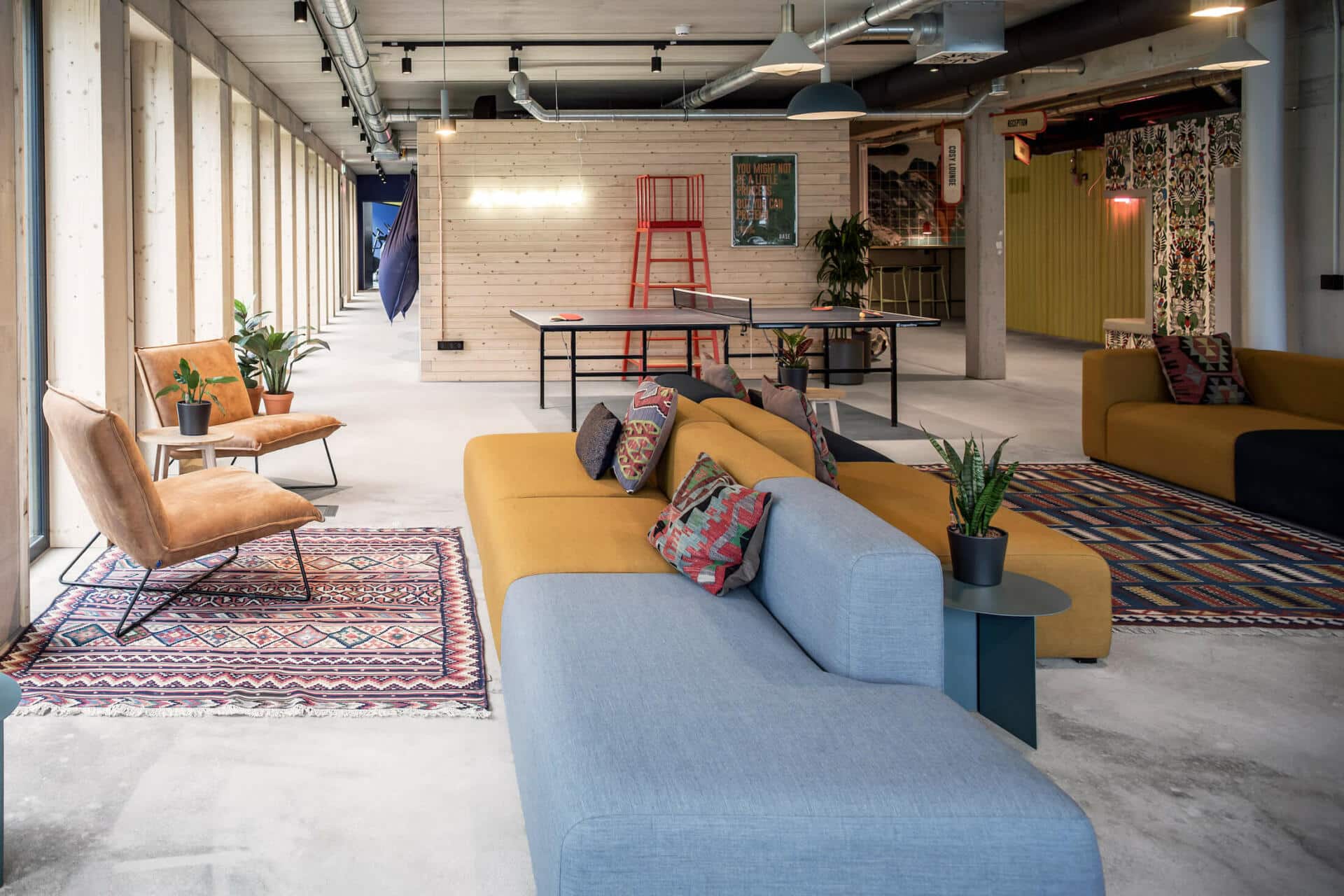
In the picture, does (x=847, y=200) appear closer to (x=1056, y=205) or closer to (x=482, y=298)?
(x=482, y=298)

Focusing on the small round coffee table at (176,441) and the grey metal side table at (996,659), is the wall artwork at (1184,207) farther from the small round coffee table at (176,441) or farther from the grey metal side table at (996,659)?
the grey metal side table at (996,659)

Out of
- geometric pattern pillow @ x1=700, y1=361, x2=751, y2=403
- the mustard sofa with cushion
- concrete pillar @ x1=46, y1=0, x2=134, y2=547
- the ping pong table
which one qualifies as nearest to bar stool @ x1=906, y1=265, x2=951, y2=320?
the ping pong table

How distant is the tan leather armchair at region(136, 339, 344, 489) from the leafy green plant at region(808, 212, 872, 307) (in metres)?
7.06

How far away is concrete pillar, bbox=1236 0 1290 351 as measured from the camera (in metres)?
7.63

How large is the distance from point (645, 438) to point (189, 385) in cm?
233

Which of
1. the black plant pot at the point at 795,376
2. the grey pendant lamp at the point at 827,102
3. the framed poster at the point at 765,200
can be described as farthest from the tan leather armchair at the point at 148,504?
the framed poster at the point at 765,200

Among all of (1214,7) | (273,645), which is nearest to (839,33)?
(1214,7)

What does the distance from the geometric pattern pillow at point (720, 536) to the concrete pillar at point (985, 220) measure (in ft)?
29.9

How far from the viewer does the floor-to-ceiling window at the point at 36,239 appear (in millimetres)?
5598

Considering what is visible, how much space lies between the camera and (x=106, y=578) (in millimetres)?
4828

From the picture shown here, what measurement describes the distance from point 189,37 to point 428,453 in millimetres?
3228

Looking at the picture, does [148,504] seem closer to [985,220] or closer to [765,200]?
[985,220]

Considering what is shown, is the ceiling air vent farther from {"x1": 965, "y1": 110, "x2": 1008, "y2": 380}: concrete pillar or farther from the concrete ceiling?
{"x1": 965, "y1": 110, "x2": 1008, "y2": 380}: concrete pillar

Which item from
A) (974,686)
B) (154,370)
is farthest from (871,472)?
(154,370)
